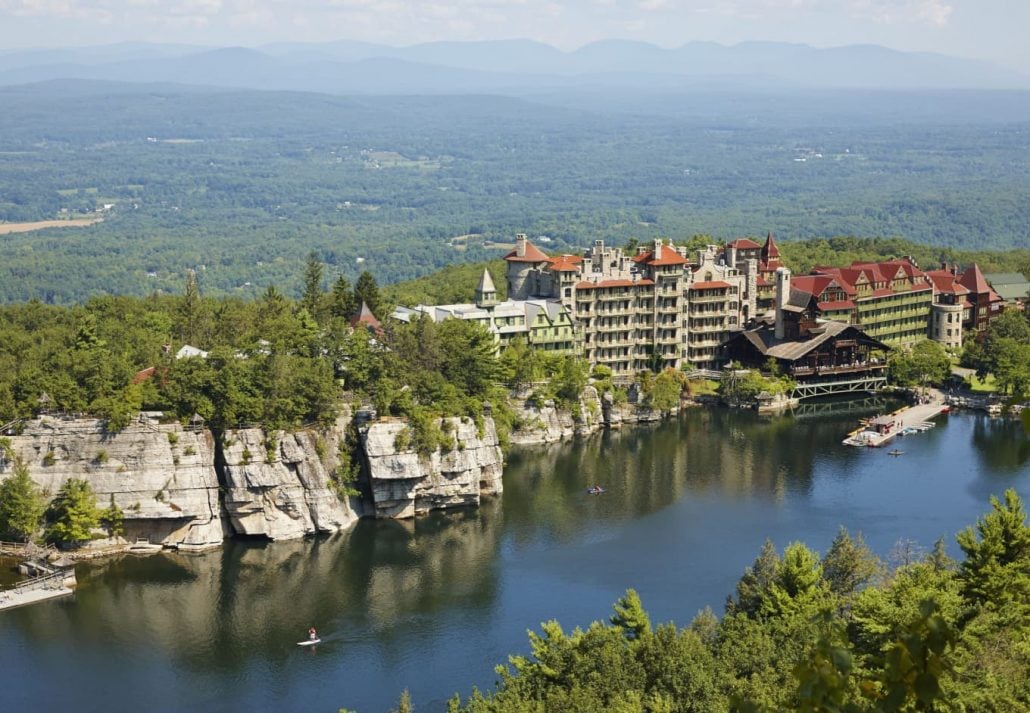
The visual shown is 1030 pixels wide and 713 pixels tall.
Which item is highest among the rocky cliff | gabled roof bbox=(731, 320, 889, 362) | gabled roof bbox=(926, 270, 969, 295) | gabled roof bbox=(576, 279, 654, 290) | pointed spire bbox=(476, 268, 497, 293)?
pointed spire bbox=(476, 268, 497, 293)

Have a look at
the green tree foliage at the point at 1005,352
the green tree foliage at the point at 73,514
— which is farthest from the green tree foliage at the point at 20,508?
the green tree foliage at the point at 1005,352

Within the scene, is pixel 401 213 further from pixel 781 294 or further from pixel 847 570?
pixel 847 570

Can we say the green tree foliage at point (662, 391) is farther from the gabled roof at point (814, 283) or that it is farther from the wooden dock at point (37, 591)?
the wooden dock at point (37, 591)

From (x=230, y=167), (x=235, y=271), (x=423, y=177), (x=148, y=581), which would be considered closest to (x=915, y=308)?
(x=148, y=581)

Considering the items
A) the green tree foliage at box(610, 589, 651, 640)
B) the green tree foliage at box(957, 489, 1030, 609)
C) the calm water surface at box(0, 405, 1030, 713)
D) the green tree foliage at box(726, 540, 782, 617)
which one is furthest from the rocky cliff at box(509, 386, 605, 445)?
the green tree foliage at box(957, 489, 1030, 609)

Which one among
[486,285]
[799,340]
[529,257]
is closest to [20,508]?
[486,285]

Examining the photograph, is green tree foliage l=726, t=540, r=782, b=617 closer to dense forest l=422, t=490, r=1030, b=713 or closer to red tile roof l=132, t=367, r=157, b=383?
dense forest l=422, t=490, r=1030, b=713

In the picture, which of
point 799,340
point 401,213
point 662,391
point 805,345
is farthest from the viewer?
point 401,213
